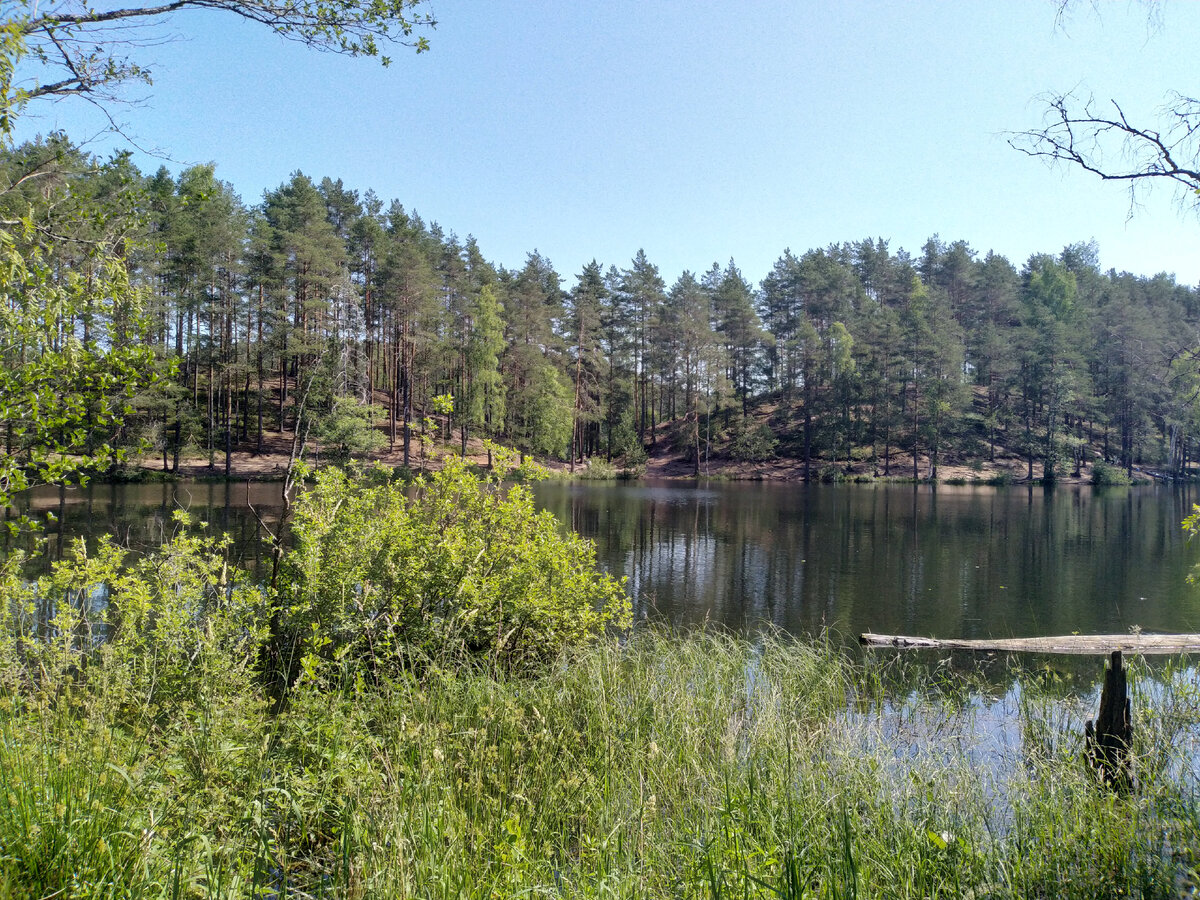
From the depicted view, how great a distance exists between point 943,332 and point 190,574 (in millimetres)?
57867

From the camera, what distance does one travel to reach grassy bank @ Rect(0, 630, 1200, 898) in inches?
121

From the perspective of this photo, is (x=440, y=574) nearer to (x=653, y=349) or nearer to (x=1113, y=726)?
(x=1113, y=726)

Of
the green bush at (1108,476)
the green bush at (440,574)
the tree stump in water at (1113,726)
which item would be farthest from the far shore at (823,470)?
the tree stump in water at (1113,726)

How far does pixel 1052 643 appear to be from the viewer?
36.2 ft

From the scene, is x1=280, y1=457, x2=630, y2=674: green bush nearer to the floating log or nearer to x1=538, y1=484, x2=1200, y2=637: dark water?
the floating log

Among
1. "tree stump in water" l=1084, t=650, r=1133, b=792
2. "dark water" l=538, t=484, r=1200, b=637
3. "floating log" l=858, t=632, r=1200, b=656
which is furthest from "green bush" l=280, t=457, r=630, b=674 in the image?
"dark water" l=538, t=484, r=1200, b=637

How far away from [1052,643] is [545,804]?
32.4ft

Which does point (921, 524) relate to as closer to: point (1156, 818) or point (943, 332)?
point (1156, 818)

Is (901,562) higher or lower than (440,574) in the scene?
lower

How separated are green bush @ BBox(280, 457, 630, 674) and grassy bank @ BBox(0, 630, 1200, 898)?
651 millimetres

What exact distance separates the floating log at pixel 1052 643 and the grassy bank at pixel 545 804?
443 cm

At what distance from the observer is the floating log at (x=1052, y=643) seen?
10.6 metres

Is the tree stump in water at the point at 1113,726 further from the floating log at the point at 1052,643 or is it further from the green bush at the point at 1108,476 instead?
the green bush at the point at 1108,476

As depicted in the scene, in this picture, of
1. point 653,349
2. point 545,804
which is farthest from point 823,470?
point 545,804
